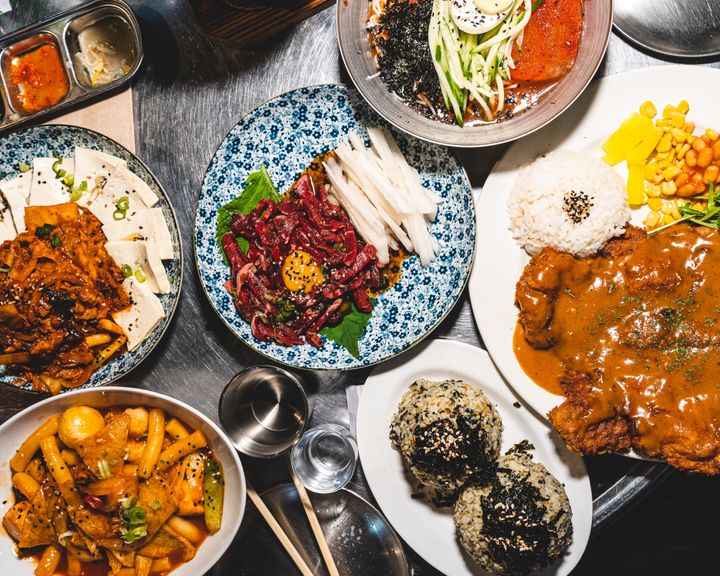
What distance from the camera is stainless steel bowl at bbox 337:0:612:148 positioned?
3410 mm

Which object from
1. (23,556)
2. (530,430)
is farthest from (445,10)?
(23,556)

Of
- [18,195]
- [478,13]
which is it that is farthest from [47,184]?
[478,13]

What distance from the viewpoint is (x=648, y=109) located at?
3592 millimetres

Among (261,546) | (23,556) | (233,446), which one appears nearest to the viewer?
(233,446)

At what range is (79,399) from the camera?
3596 millimetres

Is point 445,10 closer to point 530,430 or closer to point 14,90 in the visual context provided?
point 530,430

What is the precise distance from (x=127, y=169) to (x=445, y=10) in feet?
7.03

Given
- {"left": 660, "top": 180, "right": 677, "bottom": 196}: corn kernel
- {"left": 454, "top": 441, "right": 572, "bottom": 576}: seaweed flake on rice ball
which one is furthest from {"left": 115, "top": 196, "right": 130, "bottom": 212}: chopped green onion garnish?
{"left": 660, "top": 180, "right": 677, "bottom": 196}: corn kernel

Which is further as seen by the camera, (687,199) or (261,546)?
(261,546)

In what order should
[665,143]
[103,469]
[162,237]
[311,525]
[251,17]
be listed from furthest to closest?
[251,17] → [311,525] → [162,237] → [665,143] → [103,469]

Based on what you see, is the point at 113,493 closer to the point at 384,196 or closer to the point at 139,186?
the point at 139,186

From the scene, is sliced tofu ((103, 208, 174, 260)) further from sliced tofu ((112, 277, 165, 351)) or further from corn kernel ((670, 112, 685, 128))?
corn kernel ((670, 112, 685, 128))

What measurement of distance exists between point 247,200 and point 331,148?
24.9 inches

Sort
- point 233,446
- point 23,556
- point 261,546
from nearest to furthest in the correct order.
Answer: point 233,446 → point 23,556 → point 261,546
